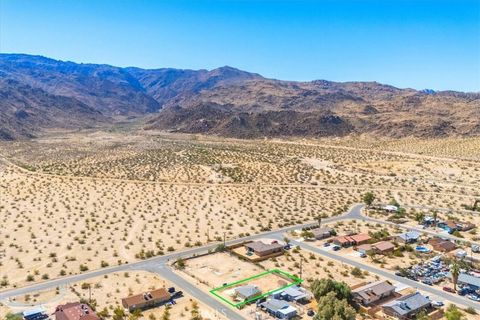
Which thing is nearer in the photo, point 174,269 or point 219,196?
point 174,269

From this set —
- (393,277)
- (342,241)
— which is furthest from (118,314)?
(342,241)

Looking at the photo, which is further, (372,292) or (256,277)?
(256,277)

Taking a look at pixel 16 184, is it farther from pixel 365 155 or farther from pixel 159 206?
pixel 365 155

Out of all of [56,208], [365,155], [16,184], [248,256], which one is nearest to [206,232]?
[248,256]

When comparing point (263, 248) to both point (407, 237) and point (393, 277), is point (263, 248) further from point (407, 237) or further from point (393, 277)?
point (407, 237)

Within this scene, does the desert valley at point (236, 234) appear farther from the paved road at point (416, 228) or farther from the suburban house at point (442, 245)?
the paved road at point (416, 228)

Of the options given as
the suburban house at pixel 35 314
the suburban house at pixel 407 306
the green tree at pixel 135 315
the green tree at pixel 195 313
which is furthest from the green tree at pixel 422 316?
the suburban house at pixel 35 314

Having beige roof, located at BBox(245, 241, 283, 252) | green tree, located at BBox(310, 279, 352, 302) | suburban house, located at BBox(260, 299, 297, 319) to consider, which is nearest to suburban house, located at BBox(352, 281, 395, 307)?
green tree, located at BBox(310, 279, 352, 302)
